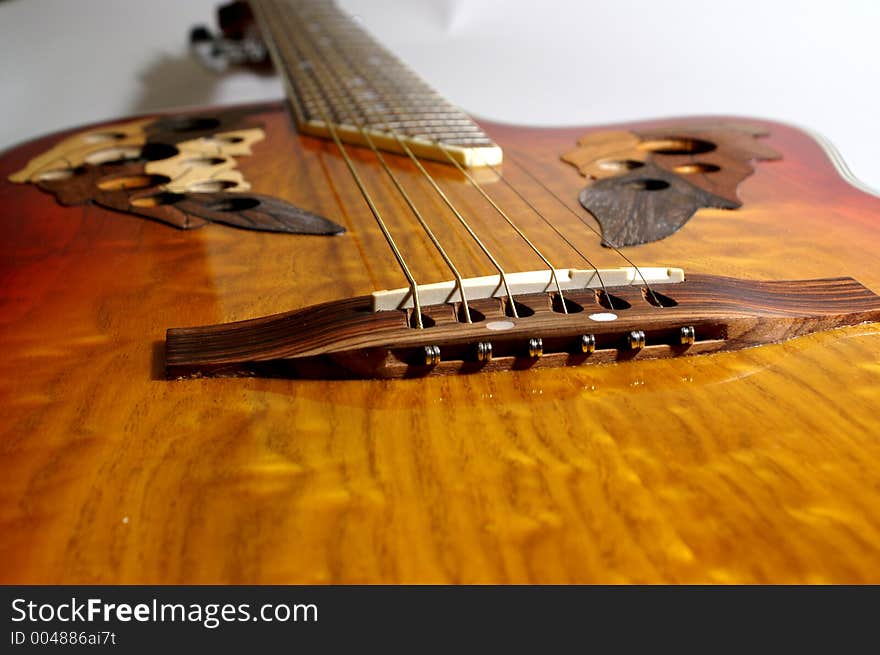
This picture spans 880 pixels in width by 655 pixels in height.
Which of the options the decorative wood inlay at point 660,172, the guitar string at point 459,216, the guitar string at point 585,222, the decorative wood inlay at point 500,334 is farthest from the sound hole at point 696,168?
the decorative wood inlay at point 500,334

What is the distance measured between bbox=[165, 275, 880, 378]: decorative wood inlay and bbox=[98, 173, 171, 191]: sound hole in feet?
1.51

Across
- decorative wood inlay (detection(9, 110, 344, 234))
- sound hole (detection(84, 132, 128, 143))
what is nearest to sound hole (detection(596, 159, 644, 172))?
decorative wood inlay (detection(9, 110, 344, 234))

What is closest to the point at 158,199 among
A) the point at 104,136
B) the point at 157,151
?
the point at 157,151

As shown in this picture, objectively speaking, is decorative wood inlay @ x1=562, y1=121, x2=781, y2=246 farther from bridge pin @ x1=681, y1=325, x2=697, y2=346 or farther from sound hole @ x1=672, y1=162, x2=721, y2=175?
bridge pin @ x1=681, y1=325, x2=697, y2=346

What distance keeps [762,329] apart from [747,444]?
0.45 ft

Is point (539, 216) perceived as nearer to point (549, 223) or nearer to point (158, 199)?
point (549, 223)

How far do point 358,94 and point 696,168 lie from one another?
0.45 m

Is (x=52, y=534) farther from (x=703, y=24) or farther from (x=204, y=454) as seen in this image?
(x=703, y=24)

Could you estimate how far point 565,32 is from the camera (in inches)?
93.6

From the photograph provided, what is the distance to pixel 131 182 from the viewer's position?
1039 mm

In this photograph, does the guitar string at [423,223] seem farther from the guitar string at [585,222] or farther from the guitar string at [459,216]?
the guitar string at [585,222]

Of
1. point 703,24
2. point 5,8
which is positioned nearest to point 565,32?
point 703,24

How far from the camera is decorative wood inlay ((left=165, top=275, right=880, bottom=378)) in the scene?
0.58 metres

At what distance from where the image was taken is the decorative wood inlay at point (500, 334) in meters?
0.58
